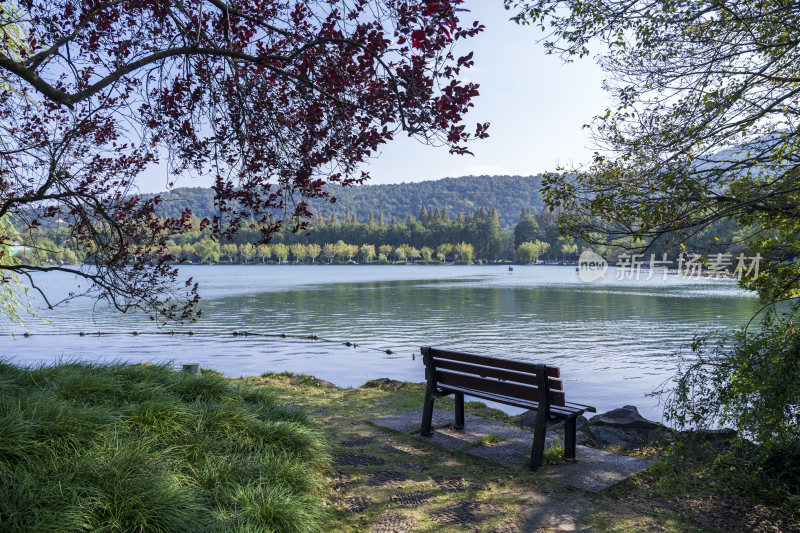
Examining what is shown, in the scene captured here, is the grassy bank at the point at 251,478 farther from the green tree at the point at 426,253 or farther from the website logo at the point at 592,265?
the green tree at the point at 426,253

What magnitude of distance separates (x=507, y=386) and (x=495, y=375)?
0.55 ft

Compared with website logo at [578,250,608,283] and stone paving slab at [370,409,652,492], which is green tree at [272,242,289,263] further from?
stone paving slab at [370,409,652,492]

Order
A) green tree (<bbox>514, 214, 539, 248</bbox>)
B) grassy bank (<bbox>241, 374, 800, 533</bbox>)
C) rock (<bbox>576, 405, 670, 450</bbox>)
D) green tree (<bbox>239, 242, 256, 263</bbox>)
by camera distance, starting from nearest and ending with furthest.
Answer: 1. grassy bank (<bbox>241, 374, 800, 533</bbox>)
2. rock (<bbox>576, 405, 670, 450</bbox>)
3. green tree (<bbox>239, 242, 256, 263</bbox>)
4. green tree (<bbox>514, 214, 539, 248</bbox>)

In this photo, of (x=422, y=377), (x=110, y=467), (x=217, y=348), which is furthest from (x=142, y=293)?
(x=217, y=348)

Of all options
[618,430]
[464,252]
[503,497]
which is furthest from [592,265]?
[503,497]

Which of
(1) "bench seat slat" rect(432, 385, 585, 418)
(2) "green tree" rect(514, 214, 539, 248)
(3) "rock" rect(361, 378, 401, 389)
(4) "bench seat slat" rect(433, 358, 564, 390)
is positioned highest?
(2) "green tree" rect(514, 214, 539, 248)

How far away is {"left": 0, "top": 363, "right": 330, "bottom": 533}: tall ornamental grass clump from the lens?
3.19m

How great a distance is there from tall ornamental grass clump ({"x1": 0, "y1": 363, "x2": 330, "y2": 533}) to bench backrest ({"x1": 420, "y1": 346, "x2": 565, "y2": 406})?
165 centimetres

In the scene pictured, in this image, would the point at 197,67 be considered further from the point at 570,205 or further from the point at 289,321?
the point at 289,321

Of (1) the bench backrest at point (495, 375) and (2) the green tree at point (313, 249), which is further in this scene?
(2) the green tree at point (313, 249)

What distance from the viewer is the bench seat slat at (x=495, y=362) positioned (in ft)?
16.8

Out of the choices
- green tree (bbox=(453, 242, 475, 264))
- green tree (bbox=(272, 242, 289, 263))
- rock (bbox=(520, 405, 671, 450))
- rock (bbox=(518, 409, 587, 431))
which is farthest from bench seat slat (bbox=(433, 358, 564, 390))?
green tree (bbox=(453, 242, 475, 264))

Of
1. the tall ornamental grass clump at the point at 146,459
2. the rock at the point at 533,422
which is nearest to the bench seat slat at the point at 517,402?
the tall ornamental grass clump at the point at 146,459

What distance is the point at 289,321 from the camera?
26234 millimetres
